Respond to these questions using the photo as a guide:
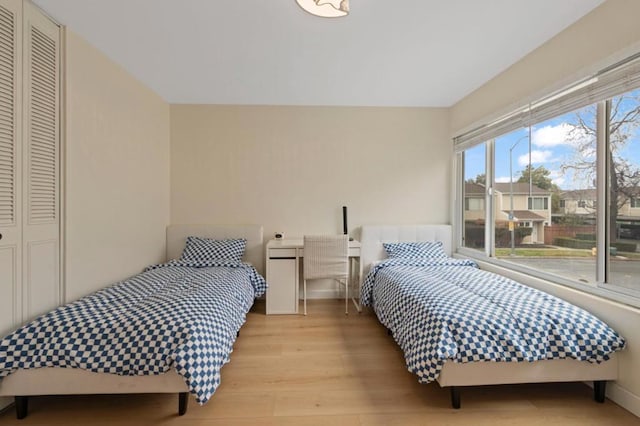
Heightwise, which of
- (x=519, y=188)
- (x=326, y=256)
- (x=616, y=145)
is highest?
(x=616, y=145)

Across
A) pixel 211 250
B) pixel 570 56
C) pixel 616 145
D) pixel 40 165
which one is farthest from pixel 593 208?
pixel 40 165

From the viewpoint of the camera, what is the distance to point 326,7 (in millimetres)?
1788

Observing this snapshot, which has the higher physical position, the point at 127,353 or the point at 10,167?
the point at 10,167

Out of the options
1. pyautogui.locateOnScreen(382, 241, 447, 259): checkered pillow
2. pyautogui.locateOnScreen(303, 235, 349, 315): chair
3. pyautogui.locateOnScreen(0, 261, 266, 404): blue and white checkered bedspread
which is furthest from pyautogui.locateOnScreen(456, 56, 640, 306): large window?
pyautogui.locateOnScreen(0, 261, 266, 404): blue and white checkered bedspread

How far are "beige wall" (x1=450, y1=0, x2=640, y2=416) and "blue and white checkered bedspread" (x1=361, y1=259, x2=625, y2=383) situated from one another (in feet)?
0.34

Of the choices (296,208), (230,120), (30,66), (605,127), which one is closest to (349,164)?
(296,208)

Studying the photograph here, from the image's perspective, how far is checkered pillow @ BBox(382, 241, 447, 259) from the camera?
3.55 m

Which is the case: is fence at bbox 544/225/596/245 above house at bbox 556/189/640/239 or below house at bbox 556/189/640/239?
below

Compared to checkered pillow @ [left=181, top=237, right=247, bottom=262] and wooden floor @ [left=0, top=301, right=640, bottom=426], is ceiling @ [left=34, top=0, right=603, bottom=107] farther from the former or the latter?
wooden floor @ [left=0, top=301, right=640, bottom=426]

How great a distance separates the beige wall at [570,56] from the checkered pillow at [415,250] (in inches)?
58.3

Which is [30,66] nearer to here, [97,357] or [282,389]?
[97,357]

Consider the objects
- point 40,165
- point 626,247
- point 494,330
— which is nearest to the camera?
point 494,330

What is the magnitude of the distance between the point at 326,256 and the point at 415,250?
3.41 ft

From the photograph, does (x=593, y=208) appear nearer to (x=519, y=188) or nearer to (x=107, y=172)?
(x=519, y=188)
